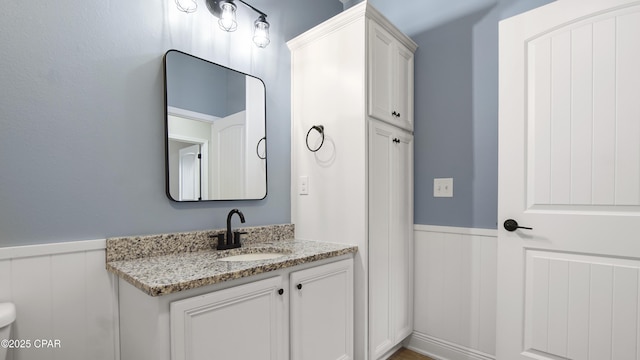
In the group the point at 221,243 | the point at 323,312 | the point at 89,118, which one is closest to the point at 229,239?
the point at 221,243

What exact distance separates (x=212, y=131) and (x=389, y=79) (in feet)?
3.71

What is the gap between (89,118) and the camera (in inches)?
51.4

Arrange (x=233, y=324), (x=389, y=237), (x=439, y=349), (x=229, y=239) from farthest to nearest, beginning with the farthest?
(x=439, y=349)
(x=389, y=237)
(x=229, y=239)
(x=233, y=324)

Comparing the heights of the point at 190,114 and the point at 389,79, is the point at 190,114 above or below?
Answer: below

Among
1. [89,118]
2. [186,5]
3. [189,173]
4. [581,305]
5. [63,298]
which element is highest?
[186,5]

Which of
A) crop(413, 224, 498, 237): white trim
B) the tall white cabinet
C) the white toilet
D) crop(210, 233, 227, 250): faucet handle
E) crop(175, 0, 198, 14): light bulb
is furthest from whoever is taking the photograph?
crop(413, 224, 498, 237): white trim

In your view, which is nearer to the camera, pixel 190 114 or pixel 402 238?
pixel 190 114

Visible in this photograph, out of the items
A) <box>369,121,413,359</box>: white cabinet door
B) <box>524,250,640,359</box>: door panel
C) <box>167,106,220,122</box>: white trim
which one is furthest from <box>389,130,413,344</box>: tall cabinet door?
<box>167,106,220,122</box>: white trim

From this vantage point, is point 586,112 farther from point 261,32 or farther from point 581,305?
point 261,32

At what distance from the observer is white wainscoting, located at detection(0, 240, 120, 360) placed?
115 centimetres

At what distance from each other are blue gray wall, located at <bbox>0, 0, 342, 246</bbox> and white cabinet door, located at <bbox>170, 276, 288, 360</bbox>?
59 centimetres

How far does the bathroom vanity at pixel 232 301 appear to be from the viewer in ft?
3.41

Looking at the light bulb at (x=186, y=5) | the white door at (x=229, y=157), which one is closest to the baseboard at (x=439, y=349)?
the white door at (x=229, y=157)

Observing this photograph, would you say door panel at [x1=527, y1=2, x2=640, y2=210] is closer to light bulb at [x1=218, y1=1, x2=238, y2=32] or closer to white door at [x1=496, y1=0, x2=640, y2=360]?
white door at [x1=496, y1=0, x2=640, y2=360]
